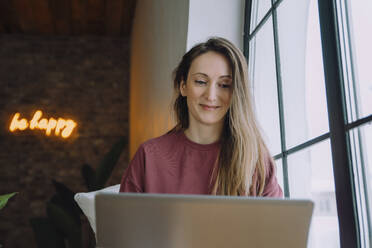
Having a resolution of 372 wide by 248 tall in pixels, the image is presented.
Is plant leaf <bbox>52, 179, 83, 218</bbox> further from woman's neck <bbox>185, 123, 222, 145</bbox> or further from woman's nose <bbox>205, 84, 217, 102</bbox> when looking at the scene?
woman's nose <bbox>205, 84, 217, 102</bbox>

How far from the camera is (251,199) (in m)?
0.73

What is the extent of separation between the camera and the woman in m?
1.50

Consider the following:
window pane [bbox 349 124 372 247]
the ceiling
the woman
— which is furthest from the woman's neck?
the ceiling

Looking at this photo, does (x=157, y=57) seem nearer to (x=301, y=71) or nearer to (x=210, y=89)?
(x=301, y=71)

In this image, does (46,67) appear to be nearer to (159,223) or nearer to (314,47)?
(314,47)

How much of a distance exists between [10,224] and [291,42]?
4892 millimetres

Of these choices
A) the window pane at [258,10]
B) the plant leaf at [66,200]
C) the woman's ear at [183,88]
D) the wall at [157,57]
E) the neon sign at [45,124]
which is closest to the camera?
the woman's ear at [183,88]

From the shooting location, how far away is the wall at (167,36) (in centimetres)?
235

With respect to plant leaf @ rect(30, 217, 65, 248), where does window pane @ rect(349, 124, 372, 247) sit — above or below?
above

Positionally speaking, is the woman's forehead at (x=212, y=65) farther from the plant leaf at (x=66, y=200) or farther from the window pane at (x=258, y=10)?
the plant leaf at (x=66, y=200)

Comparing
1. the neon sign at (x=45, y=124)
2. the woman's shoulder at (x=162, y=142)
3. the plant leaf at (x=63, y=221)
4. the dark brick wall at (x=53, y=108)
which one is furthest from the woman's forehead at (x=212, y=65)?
the neon sign at (x=45, y=124)

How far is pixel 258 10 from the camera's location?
92.7 inches

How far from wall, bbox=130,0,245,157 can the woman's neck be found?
0.69 m

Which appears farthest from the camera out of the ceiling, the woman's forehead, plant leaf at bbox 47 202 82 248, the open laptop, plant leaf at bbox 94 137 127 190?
the ceiling
